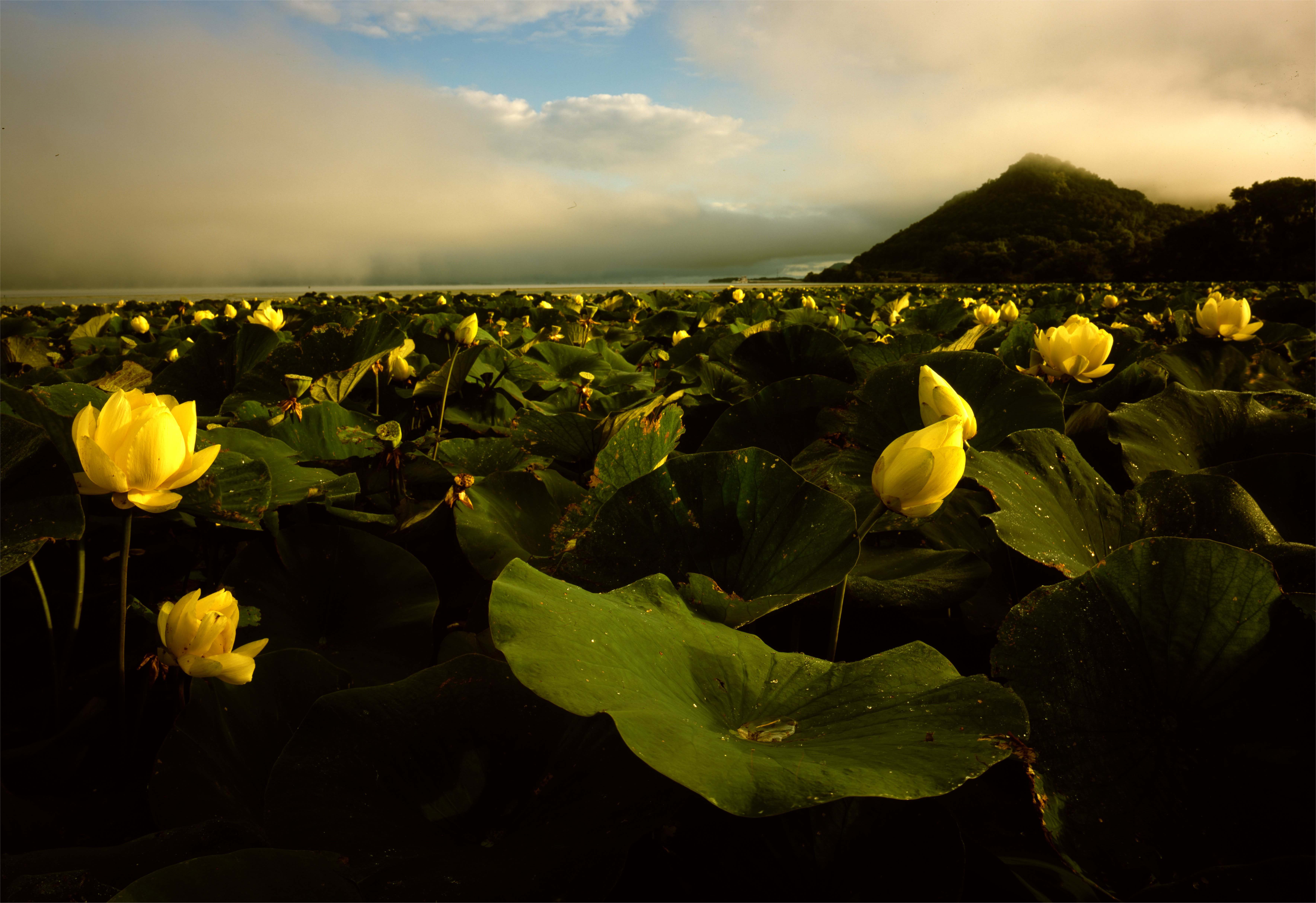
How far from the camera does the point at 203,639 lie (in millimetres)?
617

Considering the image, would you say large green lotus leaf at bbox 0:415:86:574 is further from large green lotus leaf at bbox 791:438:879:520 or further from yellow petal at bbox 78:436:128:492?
large green lotus leaf at bbox 791:438:879:520

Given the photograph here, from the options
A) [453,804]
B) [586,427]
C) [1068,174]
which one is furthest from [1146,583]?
[1068,174]

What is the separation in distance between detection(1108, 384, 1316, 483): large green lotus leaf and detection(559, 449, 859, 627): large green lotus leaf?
61 cm

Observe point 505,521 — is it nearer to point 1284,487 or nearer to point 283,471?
point 283,471

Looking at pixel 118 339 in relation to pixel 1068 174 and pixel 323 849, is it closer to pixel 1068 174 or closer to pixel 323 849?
pixel 323 849

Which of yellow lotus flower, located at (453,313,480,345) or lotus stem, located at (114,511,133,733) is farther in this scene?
yellow lotus flower, located at (453,313,480,345)

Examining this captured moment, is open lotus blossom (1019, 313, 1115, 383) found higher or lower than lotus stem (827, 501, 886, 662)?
higher

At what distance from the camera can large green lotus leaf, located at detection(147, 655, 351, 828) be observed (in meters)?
0.57

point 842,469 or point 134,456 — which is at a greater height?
point 134,456

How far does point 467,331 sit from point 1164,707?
1.49 metres

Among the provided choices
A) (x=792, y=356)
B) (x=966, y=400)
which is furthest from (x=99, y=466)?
(x=792, y=356)

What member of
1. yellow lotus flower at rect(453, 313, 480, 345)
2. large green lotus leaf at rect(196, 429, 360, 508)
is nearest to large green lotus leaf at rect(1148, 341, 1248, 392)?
yellow lotus flower at rect(453, 313, 480, 345)

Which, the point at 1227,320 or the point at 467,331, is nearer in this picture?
the point at 1227,320

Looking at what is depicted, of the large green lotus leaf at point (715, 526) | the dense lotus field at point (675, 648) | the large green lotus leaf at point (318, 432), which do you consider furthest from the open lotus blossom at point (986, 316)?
the large green lotus leaf at point (318, 432)
